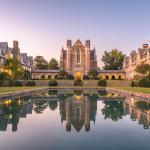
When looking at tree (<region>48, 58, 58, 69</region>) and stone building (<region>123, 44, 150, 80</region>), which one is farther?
tree (<region>48, 58, 58, 69</region>)

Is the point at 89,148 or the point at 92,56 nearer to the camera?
the point at 89,148

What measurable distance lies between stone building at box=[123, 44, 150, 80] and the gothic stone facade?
10830 mm

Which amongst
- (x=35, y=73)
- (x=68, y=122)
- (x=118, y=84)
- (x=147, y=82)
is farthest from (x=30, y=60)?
(x=68, y=122)

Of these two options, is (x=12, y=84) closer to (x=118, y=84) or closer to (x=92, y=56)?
(x=118, y=84)

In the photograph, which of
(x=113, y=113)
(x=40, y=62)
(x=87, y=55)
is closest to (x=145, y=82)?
(x=87, y=55)

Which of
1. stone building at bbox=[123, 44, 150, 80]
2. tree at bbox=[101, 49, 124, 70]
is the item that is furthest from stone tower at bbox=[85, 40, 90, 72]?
tree at bbox=[101, 49, 124, 70]

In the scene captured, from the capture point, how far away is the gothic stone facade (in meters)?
78.3

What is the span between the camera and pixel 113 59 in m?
95.4

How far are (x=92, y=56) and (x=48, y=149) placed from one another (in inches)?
2938

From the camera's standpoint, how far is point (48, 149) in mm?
6531

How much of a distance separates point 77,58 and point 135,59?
17946 mm

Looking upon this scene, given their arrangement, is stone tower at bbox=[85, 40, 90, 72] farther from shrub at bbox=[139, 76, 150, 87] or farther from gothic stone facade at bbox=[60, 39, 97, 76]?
shrub at bbox=[139, 76, 150, 87]

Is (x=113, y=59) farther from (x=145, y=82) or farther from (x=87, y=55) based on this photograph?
(x=145, y=82)

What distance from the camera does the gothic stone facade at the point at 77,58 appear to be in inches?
3083
